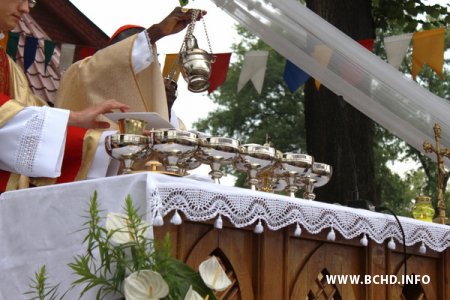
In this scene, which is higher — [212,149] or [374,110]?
[374,110]

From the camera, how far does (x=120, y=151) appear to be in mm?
4176

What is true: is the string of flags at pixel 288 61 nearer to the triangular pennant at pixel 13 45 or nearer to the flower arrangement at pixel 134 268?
the triangular pennant at pixel 13 45

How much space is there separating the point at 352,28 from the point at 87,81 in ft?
11.9

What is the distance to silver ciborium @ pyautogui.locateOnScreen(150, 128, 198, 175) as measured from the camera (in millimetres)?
4035

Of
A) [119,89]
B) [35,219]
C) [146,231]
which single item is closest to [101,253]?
[146,231]

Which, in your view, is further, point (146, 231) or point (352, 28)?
point (352, 28)

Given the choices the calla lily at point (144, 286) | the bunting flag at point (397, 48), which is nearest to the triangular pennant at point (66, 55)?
the bunting flag at point (397, 48)

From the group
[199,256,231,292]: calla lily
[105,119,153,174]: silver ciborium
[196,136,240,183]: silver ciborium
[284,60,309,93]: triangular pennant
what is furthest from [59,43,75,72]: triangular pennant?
[199,256,231,292]: calla lily

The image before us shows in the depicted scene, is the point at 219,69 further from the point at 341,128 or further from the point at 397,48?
the point at 397,48

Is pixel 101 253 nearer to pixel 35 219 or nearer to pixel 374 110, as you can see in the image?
pixel 35 219

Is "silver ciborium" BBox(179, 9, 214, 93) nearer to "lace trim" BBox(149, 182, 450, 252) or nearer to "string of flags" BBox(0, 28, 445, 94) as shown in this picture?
"string of flags" BBox(0, 28, 445, 94)

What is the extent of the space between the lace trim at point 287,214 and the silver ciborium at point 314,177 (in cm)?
34

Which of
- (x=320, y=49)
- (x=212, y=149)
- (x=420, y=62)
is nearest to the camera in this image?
(x=212, y=149)

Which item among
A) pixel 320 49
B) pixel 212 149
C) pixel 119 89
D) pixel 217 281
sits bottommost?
pixel 217 281
